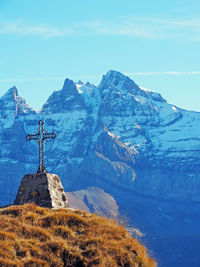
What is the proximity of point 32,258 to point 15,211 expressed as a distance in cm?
596

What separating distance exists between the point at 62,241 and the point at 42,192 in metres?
8.06

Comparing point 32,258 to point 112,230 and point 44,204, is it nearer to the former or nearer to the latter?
point 112,230

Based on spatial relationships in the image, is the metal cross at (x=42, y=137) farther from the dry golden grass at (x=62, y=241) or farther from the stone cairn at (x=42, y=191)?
the dry golden grass at (x=62, y=241)

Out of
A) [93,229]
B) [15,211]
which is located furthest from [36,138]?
[93,229]

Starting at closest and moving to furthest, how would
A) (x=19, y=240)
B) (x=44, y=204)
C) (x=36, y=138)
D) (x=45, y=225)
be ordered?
1. (x=19, y=240)
2. (x=45, y=225)
3. (x=44, y=204)
4. (x=36, y=138)

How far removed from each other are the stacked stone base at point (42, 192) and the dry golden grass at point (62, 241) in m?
2.96

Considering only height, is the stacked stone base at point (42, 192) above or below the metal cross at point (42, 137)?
below

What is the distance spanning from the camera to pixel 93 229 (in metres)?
31.3

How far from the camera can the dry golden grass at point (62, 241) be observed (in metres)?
27.5

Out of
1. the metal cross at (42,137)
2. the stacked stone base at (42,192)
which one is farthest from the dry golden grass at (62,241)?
the metal cross at (42,137)

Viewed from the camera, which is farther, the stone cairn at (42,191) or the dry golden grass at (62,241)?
the stone cairn at (42,191)

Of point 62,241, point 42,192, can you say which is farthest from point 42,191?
point 62,241

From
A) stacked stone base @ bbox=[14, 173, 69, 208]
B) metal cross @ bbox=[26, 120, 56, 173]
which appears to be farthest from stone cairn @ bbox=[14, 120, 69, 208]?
metal cross @ bbox=[26, 120, 56, 173]

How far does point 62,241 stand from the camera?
1143 inches
